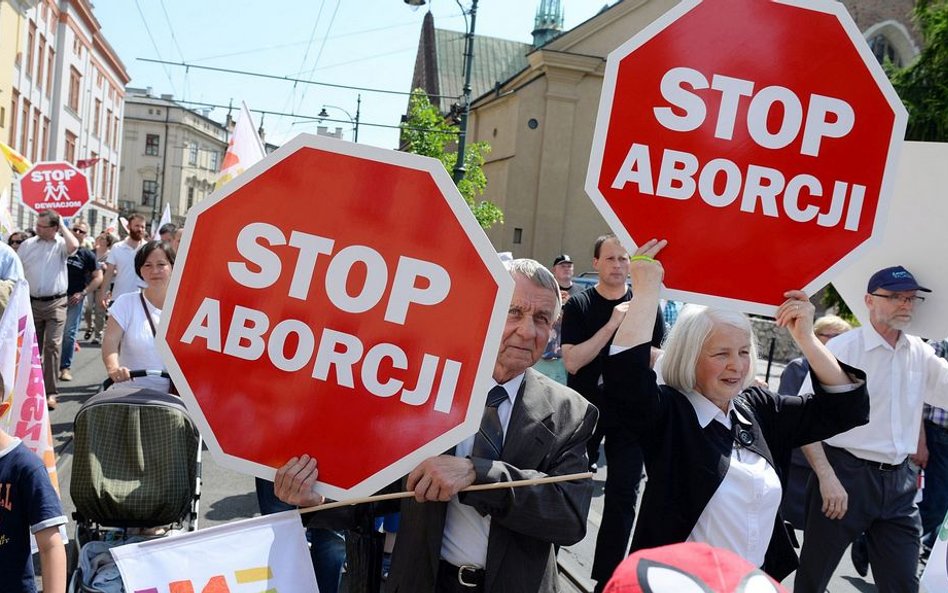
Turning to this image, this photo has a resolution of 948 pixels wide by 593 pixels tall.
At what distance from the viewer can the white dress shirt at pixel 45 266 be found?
352 inches

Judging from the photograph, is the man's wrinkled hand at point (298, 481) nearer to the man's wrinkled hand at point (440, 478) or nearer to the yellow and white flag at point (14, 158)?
the man's wrinkled hand at point (440, 478)

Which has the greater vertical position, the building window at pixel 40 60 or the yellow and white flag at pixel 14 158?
the building window at pixel 40 60

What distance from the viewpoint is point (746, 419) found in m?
2.90

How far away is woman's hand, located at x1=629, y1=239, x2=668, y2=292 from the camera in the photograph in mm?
2295

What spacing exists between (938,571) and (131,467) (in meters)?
3.11

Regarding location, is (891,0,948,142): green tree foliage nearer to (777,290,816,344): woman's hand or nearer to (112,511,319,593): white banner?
(777,290,816,344): woman's hand

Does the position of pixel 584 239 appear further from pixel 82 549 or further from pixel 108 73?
pixel 108 73

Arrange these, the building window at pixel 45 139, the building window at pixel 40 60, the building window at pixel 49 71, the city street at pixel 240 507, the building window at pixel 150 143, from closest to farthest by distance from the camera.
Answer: the city street at pixel 240 507, the building window at pixel 40 60, the building window at pixel 49 71, the building window at pixel 45 139, the building window at pixel 150 143

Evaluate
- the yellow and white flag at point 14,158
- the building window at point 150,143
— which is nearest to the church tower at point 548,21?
the yellow and white flag at point 14,158

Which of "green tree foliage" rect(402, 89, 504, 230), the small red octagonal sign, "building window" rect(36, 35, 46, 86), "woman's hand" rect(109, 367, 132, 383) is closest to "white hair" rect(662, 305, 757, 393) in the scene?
"woman's hand" rect(109, 367, 132, 383)

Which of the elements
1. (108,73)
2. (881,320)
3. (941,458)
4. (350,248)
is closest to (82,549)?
(350,248)

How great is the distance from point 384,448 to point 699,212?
3.28ft

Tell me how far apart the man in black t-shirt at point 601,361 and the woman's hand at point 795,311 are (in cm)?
230

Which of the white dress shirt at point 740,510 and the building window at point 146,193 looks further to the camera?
the building window at point 146,193
